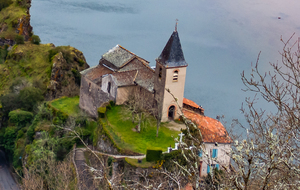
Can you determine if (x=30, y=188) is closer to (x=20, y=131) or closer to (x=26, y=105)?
(x=20, y=131)

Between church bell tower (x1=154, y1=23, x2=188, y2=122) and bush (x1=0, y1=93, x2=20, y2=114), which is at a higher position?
church bell tower (x1=154, y1=23, x2=188, y2=122)

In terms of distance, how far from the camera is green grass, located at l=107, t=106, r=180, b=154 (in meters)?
30.7

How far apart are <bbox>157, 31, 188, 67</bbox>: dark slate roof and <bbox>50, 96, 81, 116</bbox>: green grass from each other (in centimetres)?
1216

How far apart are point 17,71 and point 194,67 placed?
27.2 metres

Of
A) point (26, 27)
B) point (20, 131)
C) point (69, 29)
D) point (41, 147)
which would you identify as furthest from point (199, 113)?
point (69, 29)

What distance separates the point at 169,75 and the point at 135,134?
18.4ft

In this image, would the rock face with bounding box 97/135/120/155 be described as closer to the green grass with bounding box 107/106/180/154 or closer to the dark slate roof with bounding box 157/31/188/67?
the green grass with bounding box 107/106/180/154

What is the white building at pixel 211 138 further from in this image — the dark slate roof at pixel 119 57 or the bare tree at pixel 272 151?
the bare tree at pixel 272 151

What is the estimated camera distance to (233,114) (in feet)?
168

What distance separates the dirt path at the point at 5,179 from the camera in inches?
1678

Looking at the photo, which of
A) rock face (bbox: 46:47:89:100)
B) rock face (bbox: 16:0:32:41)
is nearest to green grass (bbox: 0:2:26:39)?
rock face (bbox: 16:0:32:41)

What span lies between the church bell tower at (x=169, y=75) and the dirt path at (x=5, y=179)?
19.9 m

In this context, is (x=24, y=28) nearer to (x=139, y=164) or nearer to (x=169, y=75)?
(x=169, y=75)

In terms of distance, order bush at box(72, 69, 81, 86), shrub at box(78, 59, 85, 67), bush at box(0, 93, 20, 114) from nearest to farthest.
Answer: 1. bush at box(0, 93, 20, 114)
2. bush at box(72, 69, 81, 86)
3. shrub at box(78, 59, 85, 67)
